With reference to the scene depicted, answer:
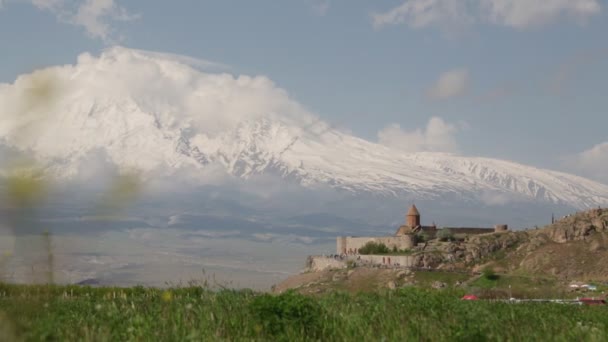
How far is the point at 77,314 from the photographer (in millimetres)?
15695

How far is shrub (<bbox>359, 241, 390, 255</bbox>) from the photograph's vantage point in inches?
3983

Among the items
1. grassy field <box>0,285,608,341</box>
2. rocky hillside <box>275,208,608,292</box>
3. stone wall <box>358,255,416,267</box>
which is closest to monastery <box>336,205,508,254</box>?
rocky hillside <box>275,208,608,292</box>

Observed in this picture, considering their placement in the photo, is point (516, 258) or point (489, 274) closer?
point (489, 274)

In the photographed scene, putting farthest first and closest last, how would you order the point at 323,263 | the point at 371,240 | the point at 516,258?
the point at 371,240
the point at 323,263
the point at 516,258

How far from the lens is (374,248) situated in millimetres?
103125

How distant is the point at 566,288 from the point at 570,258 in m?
18.7

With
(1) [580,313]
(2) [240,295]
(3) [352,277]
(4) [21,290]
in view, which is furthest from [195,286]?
(3) [352,277]

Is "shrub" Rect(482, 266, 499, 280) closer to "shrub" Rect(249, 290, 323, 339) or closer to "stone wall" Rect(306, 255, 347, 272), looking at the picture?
"stone wall" Rect(306, 255, 347, 272)

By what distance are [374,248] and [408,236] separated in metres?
6.00

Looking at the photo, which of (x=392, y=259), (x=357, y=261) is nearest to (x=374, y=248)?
(x=357, y=261)

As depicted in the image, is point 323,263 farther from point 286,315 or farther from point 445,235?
point 286,315

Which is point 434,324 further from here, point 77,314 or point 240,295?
point 77,314

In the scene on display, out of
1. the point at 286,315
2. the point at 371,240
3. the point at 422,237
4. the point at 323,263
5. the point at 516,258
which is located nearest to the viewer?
the point at 286,315

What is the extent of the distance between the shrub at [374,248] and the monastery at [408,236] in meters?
0.96
